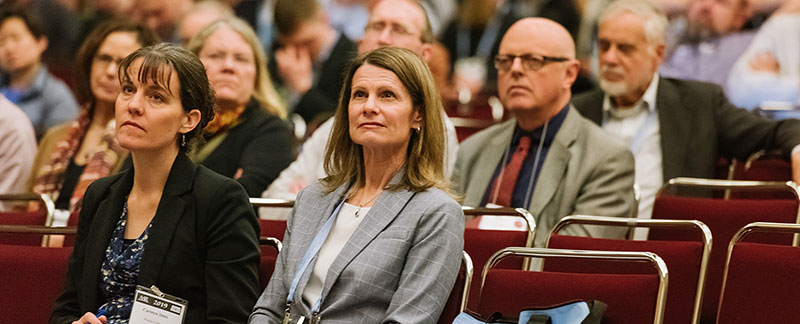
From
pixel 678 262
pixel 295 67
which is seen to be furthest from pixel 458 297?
pixel 295 67

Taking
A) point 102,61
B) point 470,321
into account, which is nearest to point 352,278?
point 470,321

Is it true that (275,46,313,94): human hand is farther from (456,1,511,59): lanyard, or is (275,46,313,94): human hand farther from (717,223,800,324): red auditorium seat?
(717,223,800,324): red auditorium seat

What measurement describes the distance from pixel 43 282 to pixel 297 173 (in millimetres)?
1459

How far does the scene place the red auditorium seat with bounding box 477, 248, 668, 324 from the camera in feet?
8.47

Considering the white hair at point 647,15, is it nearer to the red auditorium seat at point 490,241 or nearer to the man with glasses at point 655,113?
the man with glasses at point 655,113

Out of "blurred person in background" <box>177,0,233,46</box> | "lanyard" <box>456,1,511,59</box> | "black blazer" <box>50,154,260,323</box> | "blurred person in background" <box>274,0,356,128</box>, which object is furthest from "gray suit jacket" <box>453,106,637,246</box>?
"lanyard" <box>456,1,511,59</box>

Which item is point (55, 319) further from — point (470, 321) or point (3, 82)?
point (3, 82)

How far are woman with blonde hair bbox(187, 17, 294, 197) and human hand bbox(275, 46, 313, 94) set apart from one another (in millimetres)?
1995

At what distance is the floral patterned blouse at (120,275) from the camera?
281 centimetres

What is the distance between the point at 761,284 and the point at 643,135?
1.85m

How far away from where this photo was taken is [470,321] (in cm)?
256

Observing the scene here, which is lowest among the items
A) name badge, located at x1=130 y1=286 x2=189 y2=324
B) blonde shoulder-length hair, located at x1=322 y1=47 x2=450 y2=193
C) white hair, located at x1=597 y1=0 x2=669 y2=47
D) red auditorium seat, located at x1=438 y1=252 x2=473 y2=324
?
name badge, located at x1=130 y1=286 x2=189 y2=324

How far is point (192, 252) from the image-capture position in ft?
9.23

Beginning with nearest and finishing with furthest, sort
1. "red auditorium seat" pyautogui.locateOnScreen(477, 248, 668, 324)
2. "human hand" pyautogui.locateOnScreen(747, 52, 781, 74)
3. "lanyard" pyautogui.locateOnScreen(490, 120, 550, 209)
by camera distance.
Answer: "red auditorium seat" pyautogui.locateOnScreen(477, 248, 668, 324)
"lanyard" pyautogui.locateOnScreen(490, 120, 550, 209)
"human hand" pyautogui.locateOnScreen(747, 52, 781, 74)
